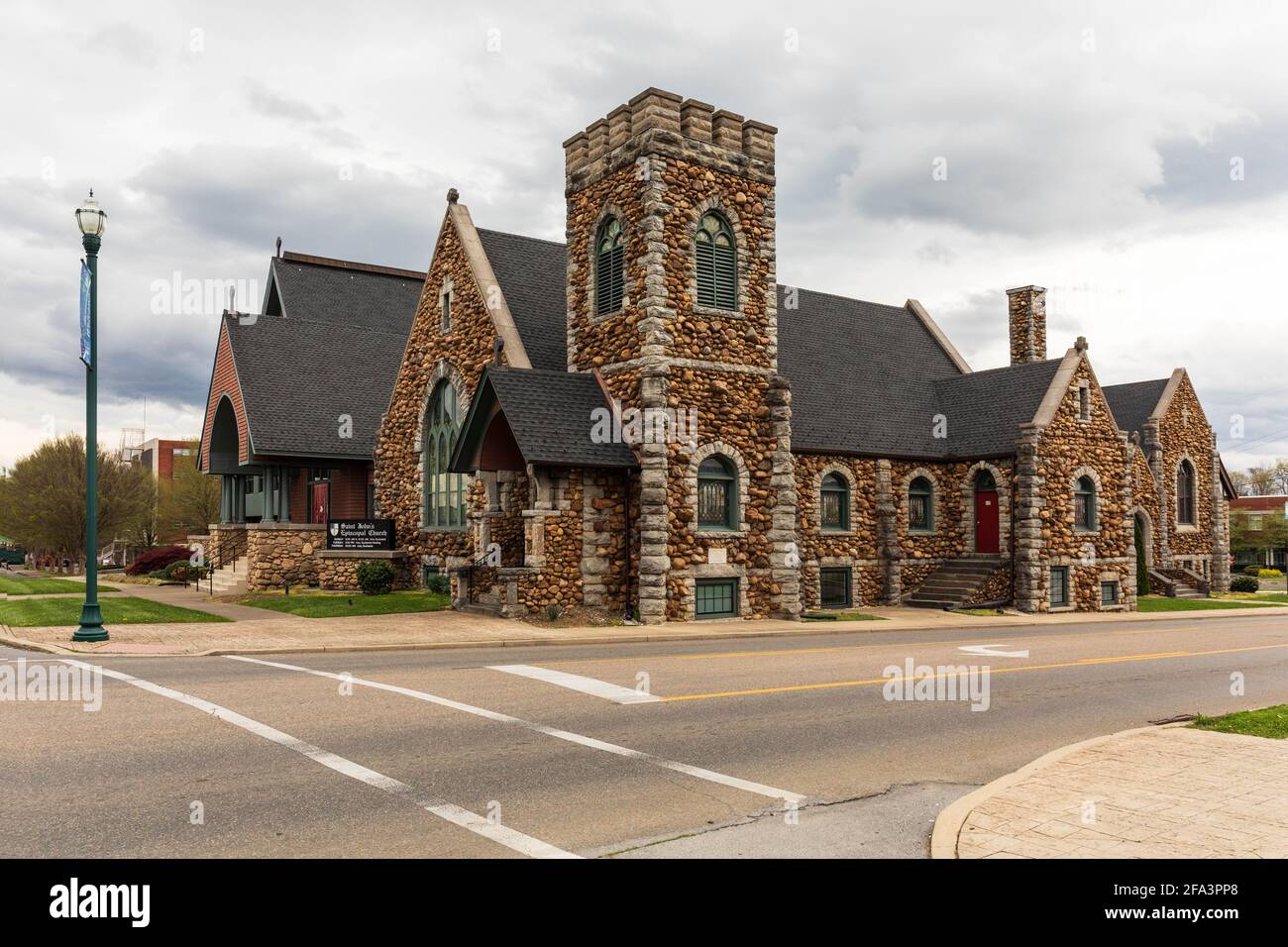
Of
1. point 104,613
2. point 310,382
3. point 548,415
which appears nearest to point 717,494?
point 548,415

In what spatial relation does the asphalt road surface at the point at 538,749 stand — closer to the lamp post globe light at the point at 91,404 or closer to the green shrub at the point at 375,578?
the lamp post globe light at the point at 91,404

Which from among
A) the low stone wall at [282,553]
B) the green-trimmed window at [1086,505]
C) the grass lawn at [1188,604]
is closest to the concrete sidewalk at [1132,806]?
the green-trimmed window at [1086,505]

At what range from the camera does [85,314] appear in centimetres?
1777

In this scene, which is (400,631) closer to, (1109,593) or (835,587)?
(835,587)

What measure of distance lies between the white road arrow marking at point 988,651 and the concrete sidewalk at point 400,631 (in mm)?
3392

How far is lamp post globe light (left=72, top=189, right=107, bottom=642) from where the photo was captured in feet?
54.6

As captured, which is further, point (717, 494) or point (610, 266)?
point (610, 266)

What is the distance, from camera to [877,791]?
25.2 ft

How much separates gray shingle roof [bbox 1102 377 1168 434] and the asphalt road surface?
2838 cm

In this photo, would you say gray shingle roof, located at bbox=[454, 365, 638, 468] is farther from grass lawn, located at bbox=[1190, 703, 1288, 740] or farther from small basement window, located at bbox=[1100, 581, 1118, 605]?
small basement window, located at bbox=[1100, 581, 1118, 605]

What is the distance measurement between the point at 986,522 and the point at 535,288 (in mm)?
15311
